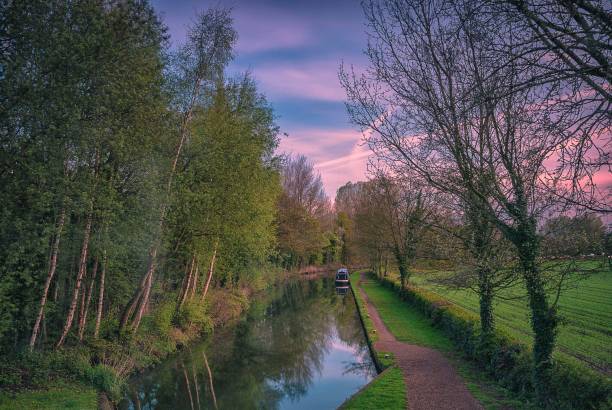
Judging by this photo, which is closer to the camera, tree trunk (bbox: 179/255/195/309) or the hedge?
the hedge

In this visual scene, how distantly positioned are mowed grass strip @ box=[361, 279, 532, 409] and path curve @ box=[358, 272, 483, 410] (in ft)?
0.96

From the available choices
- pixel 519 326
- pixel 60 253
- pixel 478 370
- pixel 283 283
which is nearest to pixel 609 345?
pixel 519 326

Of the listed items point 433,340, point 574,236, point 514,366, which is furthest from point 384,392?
point 433,340

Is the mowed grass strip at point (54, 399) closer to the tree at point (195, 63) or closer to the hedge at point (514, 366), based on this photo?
the tree at point (195, 63)

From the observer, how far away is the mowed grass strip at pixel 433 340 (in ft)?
33.0

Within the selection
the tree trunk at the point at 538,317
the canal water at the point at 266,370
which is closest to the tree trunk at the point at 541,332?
the tree trunk at the point at 538,317

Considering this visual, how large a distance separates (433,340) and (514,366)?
6.31 m

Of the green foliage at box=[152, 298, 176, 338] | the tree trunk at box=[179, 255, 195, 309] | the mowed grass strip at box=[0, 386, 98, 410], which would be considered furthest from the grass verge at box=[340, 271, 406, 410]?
the tree trunk at box=[179, 255, 195, 309]

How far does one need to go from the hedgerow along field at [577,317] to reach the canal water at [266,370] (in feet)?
15.8

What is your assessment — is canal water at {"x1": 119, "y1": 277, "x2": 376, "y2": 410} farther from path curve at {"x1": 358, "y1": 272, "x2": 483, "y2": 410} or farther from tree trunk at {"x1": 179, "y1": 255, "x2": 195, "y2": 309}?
tree trunk at {"x1": 179, "y1": 255, "x2": 195, "y2": 309}

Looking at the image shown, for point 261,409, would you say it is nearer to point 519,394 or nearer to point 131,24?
point 519,394

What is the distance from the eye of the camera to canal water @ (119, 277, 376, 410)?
12.6 meters

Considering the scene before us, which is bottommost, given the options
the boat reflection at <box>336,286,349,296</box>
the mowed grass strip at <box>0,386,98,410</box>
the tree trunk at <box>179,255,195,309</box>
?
the boat reflection at <box>336,286,349,296</box>

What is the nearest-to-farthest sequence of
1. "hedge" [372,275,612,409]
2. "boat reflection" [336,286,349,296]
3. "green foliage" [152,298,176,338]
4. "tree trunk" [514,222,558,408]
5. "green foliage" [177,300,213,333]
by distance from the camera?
"hedge" [372,275,612,409], "tree trunk" [514,222,558,408], "green foliage" [152,298,176,338], "green foliage" [177,300,213,333], "boat reflection" [336,286,349,296]
